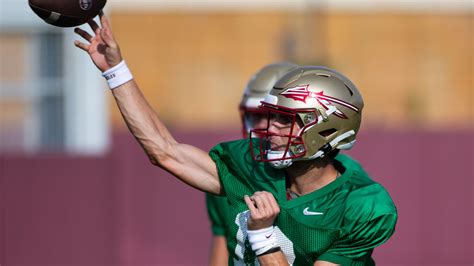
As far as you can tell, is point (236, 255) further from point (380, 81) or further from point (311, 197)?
point (380, 81)

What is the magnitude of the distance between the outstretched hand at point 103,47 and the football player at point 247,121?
1.05 m

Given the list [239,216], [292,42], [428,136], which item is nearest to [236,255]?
[239,216]

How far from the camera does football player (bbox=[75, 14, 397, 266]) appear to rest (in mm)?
3514

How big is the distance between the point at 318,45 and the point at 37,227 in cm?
1033

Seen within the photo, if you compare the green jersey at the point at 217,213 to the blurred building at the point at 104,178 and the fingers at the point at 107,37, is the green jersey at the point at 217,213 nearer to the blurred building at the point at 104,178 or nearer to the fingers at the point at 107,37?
the fingers at the point at 107,37

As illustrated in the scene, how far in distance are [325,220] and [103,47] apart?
1.13m

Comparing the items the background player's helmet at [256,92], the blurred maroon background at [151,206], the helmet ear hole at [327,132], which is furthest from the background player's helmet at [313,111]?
the blurred maroon background at [151,206]

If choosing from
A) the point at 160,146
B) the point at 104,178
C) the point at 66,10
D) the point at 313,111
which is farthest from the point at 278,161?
the point at 104,178

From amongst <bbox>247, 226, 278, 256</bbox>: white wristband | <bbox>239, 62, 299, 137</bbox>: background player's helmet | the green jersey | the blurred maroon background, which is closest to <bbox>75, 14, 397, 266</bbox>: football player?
<bbox>247, 226, 278, 256</bbox>: white wristband

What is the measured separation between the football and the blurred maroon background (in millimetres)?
4578

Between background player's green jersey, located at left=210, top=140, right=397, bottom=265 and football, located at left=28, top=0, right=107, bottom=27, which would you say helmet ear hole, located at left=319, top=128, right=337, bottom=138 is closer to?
background player's green jersey, located at left=210, top=140, right=397, bottom=265

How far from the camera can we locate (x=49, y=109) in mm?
10281

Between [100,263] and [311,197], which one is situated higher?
[311,197]

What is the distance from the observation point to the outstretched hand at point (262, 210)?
11.2ft
